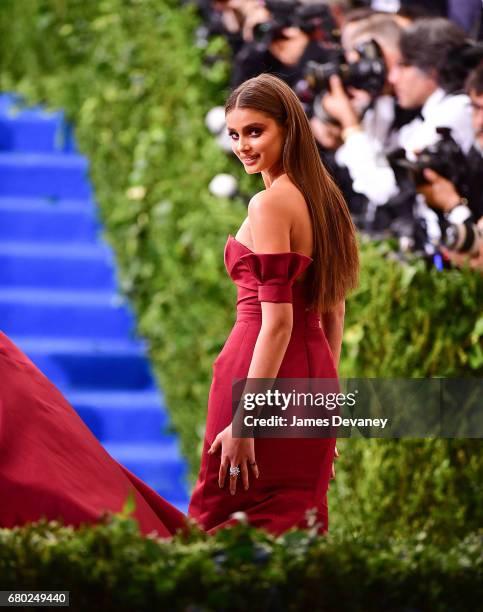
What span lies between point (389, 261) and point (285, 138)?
5.54ft

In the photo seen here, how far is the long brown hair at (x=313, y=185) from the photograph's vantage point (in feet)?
11.6

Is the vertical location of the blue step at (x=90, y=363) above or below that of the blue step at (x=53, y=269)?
below

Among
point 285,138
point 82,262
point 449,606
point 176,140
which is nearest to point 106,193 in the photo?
point 82,262

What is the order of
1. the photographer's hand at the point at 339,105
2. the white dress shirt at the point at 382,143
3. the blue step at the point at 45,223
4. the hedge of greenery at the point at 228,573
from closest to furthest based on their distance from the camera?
the hedge of greenery at the point at 228,573 < the white dress shirt at the point at 382,143 < the photographer's hand at the point at 339,105 < the blue step at the point at 45,223

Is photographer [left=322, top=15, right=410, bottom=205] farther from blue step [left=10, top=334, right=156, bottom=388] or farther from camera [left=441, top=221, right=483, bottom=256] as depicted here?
blue step [left=10, top=334, right=156, bottom=388]

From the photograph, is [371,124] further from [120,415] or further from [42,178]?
[42,178]

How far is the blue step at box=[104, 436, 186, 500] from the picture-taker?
6941 mm

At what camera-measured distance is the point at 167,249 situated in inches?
277

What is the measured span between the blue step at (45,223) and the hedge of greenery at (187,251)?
0.21 metres

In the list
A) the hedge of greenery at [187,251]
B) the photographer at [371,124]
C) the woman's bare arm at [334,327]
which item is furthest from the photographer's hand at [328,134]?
the woman's bare arm at [334,327]

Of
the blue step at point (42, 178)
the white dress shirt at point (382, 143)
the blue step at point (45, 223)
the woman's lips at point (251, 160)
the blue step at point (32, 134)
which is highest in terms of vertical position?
the blue step at point (32, 134)

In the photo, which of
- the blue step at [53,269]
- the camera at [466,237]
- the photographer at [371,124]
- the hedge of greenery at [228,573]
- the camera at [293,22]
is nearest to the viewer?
the hedge of greenery at [228,573]

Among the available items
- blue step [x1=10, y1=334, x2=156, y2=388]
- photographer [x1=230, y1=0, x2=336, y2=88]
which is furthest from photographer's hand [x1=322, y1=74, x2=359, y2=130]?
blue step [x1=10, y1=334, x2=156, y2=388]

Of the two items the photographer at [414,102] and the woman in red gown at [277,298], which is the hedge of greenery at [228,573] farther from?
the photographer at [414,102]
